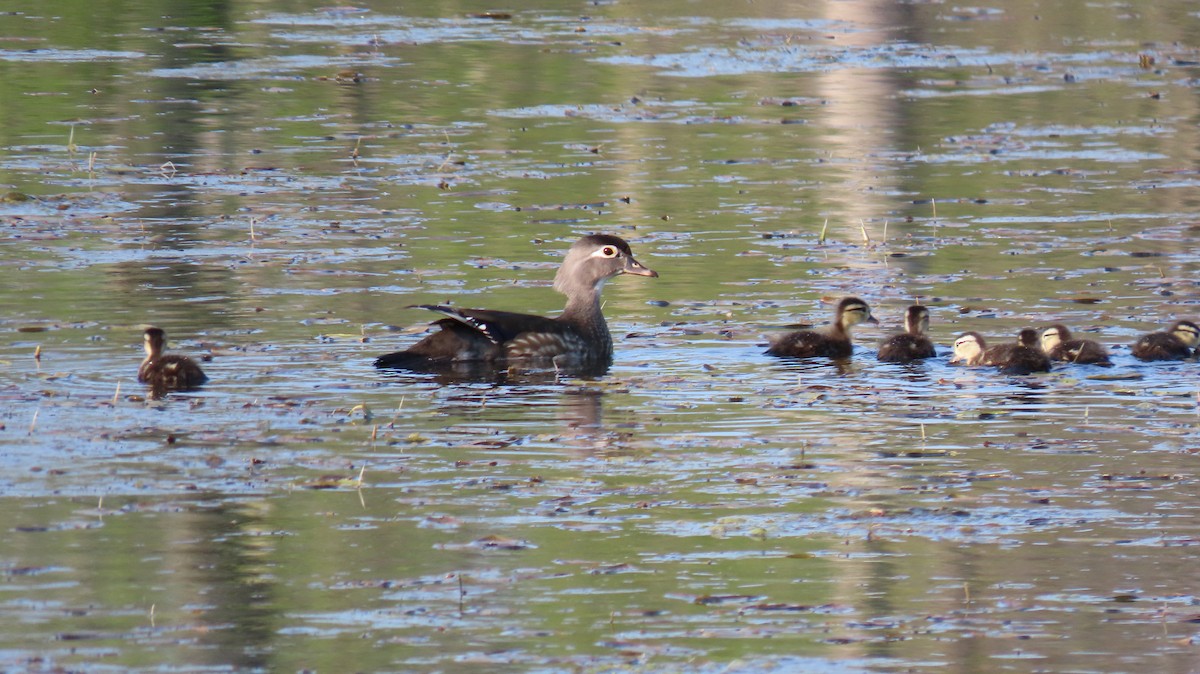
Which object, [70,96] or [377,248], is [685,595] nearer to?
[377,248]

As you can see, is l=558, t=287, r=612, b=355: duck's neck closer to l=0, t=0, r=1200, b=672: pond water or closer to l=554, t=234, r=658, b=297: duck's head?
l=554, t=234, r=658, b=297: duck's head

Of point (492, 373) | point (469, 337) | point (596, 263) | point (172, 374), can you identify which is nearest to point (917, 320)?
point (596, 263)

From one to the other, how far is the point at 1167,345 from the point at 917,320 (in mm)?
1566

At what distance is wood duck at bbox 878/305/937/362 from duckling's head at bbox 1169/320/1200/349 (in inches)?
58.1

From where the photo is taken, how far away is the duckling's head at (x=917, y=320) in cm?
1441

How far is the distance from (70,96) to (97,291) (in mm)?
10952

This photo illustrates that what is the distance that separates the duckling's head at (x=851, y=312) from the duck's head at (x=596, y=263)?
139 cm

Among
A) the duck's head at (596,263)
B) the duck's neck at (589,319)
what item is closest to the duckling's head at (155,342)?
the duck's neck at (589,319)

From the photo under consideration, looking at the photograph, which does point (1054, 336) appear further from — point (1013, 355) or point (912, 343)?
point (912, 343)

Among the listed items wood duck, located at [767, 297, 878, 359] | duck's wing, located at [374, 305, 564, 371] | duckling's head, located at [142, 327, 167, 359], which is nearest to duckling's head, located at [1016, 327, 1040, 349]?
wood duck, located at [767, 297, 878, 359]

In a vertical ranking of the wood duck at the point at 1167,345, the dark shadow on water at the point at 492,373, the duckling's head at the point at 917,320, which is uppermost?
the duckling's head at the point at 917,320

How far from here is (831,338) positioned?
14.4m

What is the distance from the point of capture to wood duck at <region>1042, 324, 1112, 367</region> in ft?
45.1

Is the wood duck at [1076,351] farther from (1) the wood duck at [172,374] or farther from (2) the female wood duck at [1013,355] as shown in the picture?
(1) the wood duck at [172,374]
